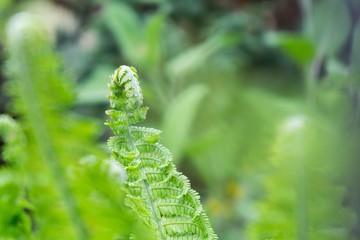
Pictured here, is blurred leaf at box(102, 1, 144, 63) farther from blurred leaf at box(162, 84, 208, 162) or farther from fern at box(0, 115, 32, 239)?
fern at box(0, 115, 32, 239)

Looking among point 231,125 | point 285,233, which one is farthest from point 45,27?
point 231,125

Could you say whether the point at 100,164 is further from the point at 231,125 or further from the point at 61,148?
the point at 231,125

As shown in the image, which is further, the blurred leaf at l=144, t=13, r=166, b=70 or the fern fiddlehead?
the blurred leaf at l=144, t=13, r=166, b=70

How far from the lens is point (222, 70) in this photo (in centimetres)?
275

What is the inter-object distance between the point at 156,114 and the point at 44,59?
2342 millimetres

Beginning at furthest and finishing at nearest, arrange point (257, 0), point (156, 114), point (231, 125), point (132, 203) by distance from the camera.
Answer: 1. point (257, 0)
2. point (156, 114)
3. point (231, 125)
4. point (132, 203)

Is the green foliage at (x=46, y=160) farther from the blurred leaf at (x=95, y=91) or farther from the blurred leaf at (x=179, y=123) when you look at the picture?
the blurred leaf at (x=95, y=91)

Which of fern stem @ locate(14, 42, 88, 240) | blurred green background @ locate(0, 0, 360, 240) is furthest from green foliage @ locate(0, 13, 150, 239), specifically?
blurred green background @ locate(0, 0, 360, 240)

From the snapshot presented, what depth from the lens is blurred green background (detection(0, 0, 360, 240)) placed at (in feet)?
5.72

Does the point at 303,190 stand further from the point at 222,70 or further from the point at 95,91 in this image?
the point at 222,70

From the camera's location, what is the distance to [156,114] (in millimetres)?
2676

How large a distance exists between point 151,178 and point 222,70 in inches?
97.6

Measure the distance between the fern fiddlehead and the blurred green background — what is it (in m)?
0.30

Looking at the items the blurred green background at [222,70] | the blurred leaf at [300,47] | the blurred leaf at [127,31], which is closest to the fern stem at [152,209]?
the blurred green background at [222,70]
